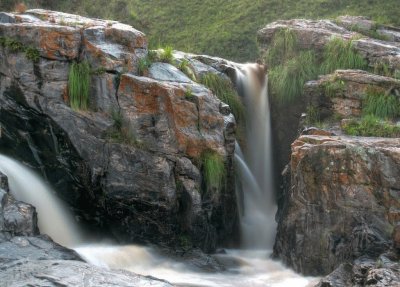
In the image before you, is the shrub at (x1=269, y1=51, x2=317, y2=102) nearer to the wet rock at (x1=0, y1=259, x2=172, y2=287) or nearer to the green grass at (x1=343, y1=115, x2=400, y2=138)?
the green grass at (x1=343, y1=115, x2=400, y2=138)

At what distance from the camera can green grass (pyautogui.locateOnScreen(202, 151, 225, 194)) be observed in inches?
405

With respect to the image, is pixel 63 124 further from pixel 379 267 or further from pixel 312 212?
pixel 379 267

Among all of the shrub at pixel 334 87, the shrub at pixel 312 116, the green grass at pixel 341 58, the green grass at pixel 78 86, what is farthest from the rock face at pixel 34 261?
the green grass at pixel 341 58

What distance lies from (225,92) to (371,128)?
309 centimetres

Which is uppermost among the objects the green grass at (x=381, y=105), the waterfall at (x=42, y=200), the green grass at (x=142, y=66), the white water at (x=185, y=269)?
the green grass at (x=142, y=66)

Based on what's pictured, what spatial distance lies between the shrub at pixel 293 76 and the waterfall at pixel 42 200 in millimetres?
5581

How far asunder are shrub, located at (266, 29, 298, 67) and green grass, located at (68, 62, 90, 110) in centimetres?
539

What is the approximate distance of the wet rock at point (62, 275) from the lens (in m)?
6.46

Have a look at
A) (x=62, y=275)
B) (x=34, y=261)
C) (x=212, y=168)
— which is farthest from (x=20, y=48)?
(x=62, y=275)

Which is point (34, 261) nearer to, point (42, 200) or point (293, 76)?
A: point (42, 200)

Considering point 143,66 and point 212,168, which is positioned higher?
point 143,66

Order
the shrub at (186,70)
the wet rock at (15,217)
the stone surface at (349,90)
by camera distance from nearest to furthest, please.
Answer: the wet rock at (15,217)
the shrub at (186,70)
the stone surface at (349,90)

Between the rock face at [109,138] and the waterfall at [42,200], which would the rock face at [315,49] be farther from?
the waterfall at [42,200]

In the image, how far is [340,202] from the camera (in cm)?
944
